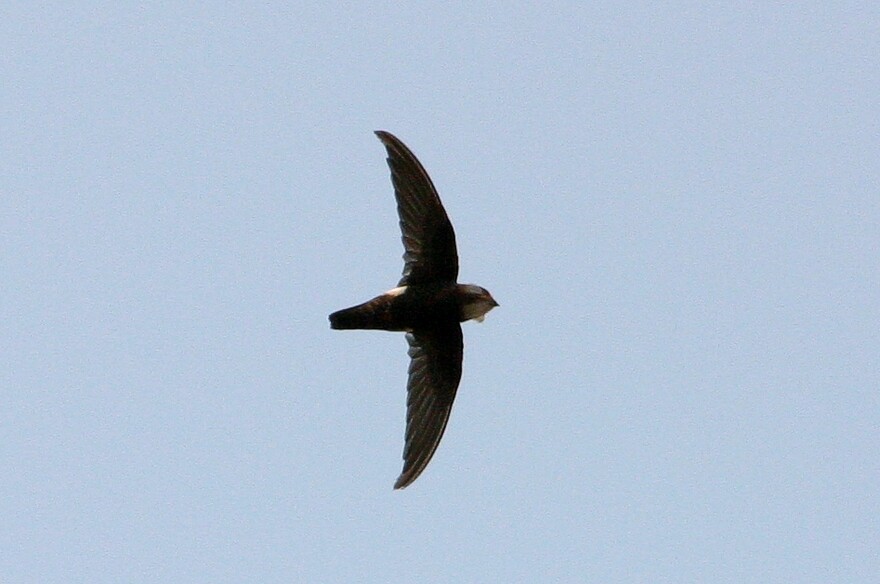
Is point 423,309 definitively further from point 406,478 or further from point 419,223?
point 406,478

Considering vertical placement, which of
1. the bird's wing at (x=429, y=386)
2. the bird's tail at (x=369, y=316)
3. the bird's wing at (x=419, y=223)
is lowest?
the bird's wing at (x=429, y=386)

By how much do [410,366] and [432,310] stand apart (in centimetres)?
55

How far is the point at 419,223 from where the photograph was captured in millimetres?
15289

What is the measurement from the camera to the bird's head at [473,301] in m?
15.4

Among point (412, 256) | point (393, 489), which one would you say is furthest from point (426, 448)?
point (412, 256)

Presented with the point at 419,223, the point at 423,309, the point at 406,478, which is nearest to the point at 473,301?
the point at 423,309

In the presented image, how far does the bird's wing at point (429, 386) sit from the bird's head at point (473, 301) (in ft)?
0.55

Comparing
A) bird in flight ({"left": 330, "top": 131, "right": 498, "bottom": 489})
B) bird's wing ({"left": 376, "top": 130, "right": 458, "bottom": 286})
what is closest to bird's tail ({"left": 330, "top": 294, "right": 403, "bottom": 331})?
bird in flight ({"left": 330, "top": 131, "right": 498, "bottom": 489})

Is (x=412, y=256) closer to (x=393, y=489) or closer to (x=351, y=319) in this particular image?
(x=351, y=319)

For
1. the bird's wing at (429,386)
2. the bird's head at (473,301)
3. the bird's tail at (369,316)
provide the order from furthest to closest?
the bird's wing at (429,386) < the bird's head at (473,301) < the bird's tail at (369,316)

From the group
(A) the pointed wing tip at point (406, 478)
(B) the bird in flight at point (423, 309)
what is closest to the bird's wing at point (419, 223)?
(B) the bird in flight at point (423, 309)

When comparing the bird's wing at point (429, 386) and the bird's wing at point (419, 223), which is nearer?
the bird's wing at point (419, 223)

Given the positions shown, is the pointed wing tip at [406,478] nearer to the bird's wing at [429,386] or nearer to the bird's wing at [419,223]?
the bird's wing at [429,386]

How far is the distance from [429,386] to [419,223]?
1.28 m
